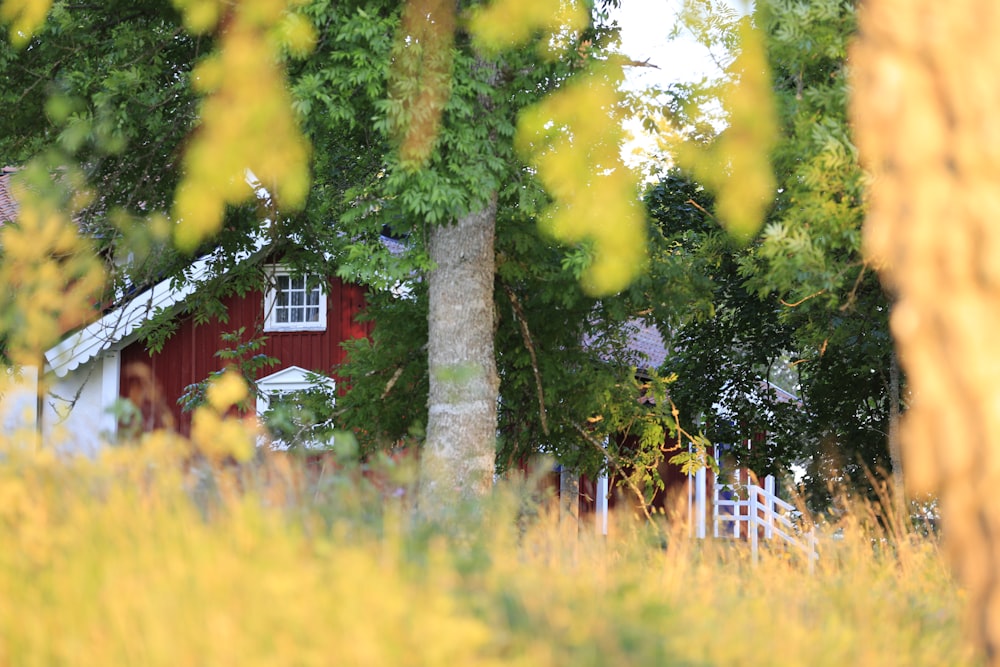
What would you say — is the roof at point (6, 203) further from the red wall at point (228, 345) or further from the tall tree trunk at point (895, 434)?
the tall tree trunk at point (895, 434)

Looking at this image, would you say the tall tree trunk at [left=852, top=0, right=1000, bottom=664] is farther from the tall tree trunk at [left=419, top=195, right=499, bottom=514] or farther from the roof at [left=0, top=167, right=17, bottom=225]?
the roof at [left=0, top=167, right=17, bottom=225]

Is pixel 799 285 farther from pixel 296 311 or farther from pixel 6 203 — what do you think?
pixel 6 203

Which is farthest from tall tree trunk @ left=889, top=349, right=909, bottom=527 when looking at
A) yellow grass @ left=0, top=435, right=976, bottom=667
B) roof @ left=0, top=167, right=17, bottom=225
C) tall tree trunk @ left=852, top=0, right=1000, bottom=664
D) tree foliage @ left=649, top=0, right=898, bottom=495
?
roof @ left=0, top=167, right=17, bottom=225

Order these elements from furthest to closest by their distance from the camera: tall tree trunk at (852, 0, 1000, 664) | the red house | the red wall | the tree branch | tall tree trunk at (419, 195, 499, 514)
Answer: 1. the red wall
2. the red house
3. the tree branch
4. tall tree trunk at (419, 195, 499, 514)
5. tall tree trunk at (852, 0, 1000, 664)

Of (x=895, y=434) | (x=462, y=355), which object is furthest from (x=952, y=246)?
(x=895, y=434)

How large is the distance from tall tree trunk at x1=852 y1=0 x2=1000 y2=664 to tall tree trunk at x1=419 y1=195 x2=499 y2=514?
639 cm

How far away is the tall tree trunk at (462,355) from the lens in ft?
34.1

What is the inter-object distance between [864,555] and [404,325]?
19.8ft

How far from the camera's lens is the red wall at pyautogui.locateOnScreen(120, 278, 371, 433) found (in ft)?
60.5

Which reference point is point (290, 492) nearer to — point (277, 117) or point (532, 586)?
point (532, 586)

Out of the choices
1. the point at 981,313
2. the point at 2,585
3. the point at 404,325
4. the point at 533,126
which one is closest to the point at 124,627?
the point at 2,585

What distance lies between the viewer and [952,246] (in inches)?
155

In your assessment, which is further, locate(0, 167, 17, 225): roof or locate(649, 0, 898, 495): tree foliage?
locate(0, 167, 17, 225): roof

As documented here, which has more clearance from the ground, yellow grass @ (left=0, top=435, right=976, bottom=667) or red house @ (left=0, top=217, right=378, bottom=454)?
red house @ (left=0, top=217, right=378, bottom=454)
